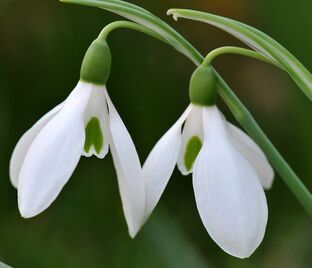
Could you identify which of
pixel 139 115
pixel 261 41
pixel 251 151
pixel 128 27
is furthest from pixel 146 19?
pixel 139 115

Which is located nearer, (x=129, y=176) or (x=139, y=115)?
(x=129, y=176)

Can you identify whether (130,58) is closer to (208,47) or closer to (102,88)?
(208,47)

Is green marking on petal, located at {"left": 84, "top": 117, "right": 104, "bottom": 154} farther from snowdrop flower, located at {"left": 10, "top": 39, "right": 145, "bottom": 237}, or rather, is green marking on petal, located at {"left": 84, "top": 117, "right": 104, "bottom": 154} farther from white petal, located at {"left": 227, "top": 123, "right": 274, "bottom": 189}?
white petal, located at {"left": 227, "top": 123, "right": 274, "bottom": 189}

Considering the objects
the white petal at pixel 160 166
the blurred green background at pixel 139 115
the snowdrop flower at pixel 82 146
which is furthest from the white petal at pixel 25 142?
the blurred green background at pixel 139 115

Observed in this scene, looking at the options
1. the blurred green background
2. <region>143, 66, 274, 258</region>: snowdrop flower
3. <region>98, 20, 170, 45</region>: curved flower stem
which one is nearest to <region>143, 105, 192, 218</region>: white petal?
<region>143, 66, 274, 258</region>: snowdrop flower

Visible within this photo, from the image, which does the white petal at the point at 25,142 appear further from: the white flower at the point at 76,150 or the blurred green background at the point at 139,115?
the blurred green background at the point at 139,115

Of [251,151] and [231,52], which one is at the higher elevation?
[231,52]

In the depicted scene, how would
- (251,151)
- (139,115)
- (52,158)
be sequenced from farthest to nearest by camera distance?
(139,115), (251,151), (52,158)

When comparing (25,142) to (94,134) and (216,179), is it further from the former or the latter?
(216,179)
